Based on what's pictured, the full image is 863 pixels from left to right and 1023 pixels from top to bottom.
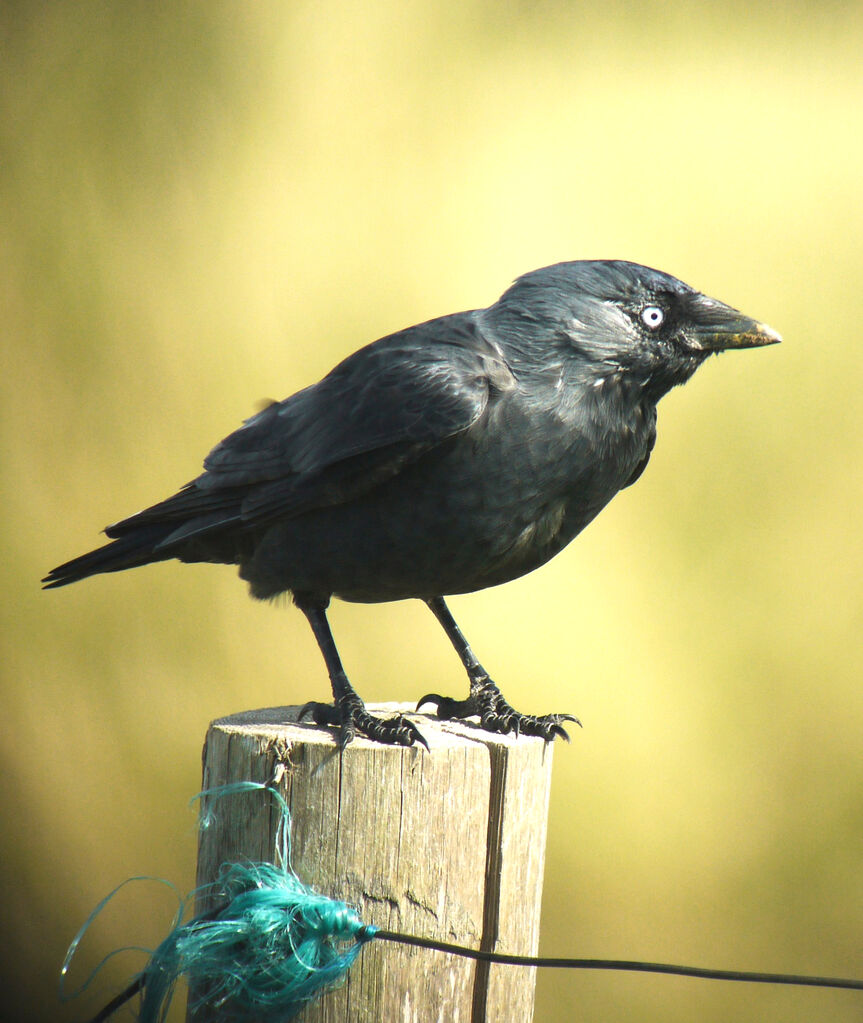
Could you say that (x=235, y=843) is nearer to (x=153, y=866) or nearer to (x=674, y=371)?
(x=674, y=371)

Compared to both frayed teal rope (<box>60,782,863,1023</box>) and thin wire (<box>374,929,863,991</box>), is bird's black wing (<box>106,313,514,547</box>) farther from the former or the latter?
thin wire (<box>374,929,863,991</box>)

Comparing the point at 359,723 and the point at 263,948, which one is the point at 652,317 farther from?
the point at 263,948

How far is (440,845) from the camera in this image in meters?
2.16

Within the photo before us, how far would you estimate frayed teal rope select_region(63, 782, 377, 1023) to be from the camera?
2.05 metres

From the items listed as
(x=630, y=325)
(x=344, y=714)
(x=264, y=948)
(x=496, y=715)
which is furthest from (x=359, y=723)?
(x=630, y=325)

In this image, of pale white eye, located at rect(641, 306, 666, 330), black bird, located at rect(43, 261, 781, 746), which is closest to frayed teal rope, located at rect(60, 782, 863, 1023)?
black bird, located at rect(43, 261, 781, 746)

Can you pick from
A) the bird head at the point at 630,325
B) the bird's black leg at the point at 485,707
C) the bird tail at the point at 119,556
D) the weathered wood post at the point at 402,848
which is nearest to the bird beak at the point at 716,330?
the bird head at the point at 630,325

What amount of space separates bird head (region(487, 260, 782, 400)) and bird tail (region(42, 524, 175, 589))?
46.7 inches

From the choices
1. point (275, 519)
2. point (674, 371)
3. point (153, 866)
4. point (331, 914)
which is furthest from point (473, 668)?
point (153, 866)

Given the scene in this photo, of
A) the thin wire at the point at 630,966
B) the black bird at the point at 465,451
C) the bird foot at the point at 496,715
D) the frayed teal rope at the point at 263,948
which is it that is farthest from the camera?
A: the bird foot at the point at 496,715

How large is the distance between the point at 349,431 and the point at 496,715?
86cm

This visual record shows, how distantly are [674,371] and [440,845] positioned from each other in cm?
143

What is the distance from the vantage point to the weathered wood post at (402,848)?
2.12 m

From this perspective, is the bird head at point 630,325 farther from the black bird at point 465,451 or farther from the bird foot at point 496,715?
the bird foot at point 496,715
